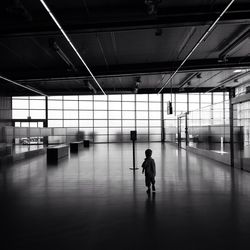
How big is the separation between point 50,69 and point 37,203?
45.4 feet

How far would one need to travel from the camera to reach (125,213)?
5117 millimetres

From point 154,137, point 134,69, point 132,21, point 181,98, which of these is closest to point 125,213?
point 132,21

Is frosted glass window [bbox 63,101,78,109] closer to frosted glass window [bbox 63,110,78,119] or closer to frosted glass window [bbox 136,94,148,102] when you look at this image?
frosted glass window [bbox 63,110,78,119]

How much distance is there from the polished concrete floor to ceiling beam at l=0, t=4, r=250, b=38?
5635 mm

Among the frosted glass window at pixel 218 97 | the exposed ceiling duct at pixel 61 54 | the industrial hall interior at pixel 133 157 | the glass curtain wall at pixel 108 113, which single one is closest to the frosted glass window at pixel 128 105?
the glass curtain wall at pixel 108 113

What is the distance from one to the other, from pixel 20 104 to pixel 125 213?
28.8 meters

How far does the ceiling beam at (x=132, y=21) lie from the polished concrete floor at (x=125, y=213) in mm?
5635

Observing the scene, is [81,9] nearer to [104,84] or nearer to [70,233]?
[70,233]

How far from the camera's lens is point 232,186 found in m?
7.43

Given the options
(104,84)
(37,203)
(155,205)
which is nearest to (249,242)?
(155,205)

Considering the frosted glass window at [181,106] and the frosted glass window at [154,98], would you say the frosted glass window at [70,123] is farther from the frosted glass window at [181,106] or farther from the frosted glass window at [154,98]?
the frosted glass window at [181,106]

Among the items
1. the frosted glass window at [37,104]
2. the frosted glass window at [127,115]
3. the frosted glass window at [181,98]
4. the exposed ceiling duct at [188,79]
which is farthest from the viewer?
the frosted glass window at [181,98]

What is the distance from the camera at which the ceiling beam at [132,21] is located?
891 centimetres

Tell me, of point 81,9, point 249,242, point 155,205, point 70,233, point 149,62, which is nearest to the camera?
point 249,242
